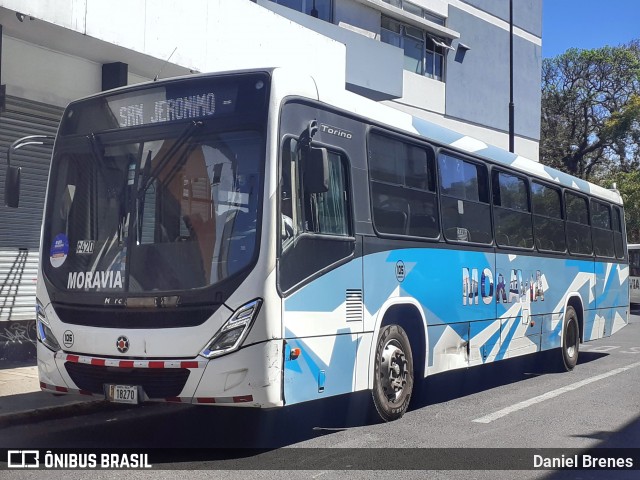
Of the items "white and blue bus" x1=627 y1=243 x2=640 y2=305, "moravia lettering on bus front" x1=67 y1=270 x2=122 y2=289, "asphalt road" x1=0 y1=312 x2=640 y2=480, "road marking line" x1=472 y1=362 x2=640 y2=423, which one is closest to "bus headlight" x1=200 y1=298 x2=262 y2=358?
"asphalt road" x1=0 y1=312 x2=640 y2=480

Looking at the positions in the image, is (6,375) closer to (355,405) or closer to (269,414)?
(269,414)

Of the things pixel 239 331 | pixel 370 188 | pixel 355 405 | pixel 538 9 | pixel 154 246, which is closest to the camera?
pixel 239 331

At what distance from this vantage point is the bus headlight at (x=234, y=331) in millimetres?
6711

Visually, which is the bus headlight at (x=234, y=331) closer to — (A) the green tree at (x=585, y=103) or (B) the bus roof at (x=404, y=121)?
(B) the bus roof at (x=404, y=121)

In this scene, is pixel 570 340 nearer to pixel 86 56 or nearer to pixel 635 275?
pixel 86 56

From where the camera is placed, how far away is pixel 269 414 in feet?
30.7

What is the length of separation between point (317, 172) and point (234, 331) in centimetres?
156

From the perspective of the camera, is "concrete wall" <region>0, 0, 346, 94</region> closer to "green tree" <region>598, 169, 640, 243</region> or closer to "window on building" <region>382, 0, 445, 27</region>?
"window on building" <region>382, 0, 445, 27</region>

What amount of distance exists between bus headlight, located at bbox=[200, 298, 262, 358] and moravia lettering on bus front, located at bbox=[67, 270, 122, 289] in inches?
43.5

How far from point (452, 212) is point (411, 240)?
1225 millimetres

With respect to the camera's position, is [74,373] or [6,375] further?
[6,375]

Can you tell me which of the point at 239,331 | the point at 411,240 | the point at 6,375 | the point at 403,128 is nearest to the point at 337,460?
the point at 239,331

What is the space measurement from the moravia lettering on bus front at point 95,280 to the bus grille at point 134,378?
2.31 feet

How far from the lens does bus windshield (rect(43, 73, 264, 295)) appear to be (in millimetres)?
6980
